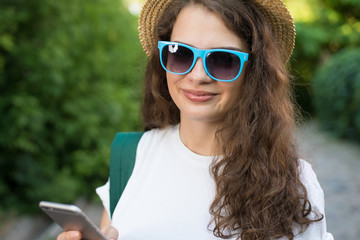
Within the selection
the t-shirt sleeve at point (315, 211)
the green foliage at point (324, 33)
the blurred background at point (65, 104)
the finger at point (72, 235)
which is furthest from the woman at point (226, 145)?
the green foliage at point (324, 33)

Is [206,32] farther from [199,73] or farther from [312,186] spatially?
[312,186]

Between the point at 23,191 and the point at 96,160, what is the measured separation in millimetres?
853

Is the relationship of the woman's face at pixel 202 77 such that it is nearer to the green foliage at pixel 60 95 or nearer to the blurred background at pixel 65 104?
the blurred background at pixel 65 104

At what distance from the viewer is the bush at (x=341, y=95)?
26.8 feet

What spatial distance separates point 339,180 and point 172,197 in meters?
5.11

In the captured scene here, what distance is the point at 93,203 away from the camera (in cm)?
508

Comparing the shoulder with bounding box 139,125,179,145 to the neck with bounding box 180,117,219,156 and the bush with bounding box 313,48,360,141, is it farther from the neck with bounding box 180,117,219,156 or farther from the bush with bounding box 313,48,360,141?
the bush with bounding box 313,48,360,141

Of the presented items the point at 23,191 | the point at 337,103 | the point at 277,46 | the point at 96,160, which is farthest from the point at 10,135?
the point at 337,103

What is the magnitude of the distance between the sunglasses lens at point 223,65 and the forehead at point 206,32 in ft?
0.12

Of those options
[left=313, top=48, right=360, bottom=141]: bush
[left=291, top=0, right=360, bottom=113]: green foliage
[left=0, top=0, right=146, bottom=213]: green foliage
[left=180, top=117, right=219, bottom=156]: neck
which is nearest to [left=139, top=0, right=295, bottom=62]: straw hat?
[left=180, top=117, right=219, bottom=156]: neck

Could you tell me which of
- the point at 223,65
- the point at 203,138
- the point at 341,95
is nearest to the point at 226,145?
the point at 203,138

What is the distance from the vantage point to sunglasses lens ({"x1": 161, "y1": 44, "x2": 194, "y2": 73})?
155 centimetres

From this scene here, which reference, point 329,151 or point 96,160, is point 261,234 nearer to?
point 96,160

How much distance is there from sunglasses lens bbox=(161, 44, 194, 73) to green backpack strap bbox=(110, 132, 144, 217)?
410mm
